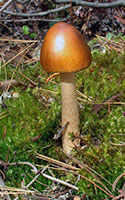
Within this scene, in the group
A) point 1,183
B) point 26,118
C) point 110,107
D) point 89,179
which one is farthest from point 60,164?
point 110,107

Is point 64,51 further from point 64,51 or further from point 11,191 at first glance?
point 11,191

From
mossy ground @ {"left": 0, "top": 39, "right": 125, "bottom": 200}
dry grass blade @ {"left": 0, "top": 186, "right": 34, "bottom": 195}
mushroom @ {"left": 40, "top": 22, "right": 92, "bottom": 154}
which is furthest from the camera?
mossy ground @ {"left": 0, "top": 39, "right": 125, "bottom": 200}

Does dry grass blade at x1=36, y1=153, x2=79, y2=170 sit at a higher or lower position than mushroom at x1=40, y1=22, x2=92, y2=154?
lower

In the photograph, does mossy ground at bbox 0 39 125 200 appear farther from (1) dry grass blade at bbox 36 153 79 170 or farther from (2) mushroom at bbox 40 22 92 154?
(2) mushroom at bbox 40 22 92 154

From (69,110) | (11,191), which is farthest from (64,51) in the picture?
(11,191)

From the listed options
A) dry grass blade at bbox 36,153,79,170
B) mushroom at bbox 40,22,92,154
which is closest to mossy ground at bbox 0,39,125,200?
dry grass blade at bbox 36,153,79,170

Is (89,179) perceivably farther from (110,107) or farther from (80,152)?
(110,107)
